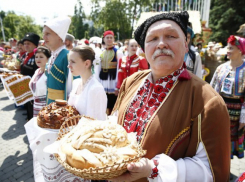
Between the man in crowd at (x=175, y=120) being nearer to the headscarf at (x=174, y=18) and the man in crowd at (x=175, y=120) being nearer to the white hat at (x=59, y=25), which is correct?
the headscarf at (x=174, y=18)

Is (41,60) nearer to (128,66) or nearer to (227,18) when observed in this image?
(128,66)

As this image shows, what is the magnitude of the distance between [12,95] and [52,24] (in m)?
1.97

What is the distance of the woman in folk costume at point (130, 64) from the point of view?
492cm

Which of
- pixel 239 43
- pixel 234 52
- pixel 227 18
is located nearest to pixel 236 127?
pixel 234 52

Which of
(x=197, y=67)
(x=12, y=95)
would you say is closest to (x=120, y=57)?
(x=197, y=67)

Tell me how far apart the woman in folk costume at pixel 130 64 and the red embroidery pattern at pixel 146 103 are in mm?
3453

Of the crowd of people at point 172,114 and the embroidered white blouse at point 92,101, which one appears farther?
the embroidered white blouse at point 92,101

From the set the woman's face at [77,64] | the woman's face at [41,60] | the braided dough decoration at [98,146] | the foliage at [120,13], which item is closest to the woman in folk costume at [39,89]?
the woman's face at [41,60]

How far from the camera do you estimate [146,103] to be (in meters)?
1.41

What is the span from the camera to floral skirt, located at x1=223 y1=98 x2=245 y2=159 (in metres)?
3.10

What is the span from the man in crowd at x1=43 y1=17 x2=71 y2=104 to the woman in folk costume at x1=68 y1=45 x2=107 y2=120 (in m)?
0.61

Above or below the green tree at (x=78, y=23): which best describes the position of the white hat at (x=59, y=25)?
below

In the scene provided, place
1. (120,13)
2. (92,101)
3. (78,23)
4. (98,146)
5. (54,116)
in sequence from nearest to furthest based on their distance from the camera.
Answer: (98,146), (54,116), (92,101), (120,13), (78,23)

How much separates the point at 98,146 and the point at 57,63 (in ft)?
7.81
